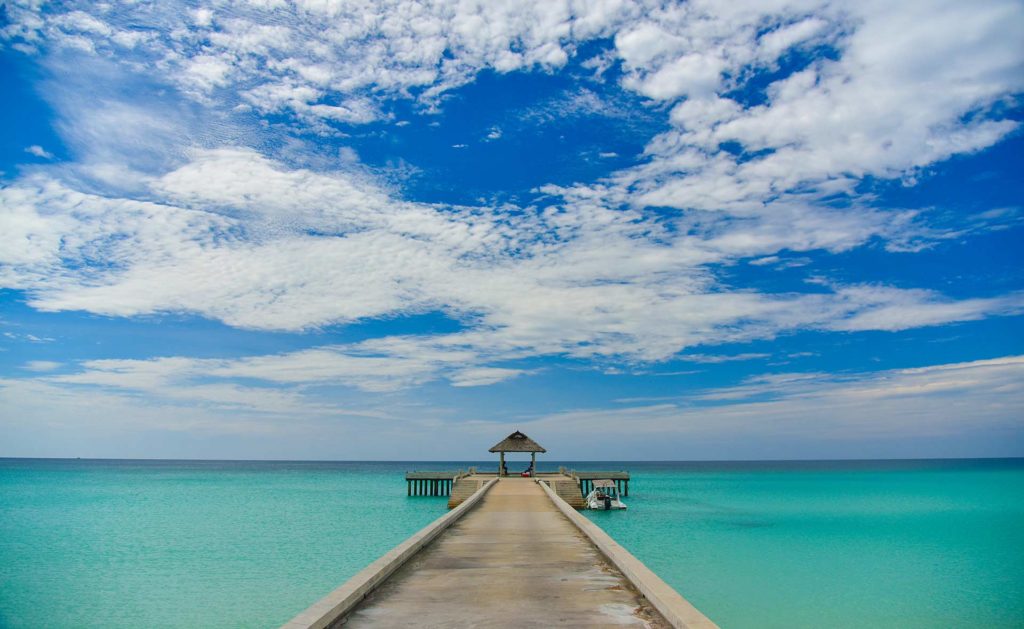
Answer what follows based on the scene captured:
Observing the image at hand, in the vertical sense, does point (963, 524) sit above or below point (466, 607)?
below

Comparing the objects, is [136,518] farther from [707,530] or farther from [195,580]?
[707,530]

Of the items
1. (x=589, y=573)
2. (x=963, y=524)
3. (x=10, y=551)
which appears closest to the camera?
(x=589, y=573)

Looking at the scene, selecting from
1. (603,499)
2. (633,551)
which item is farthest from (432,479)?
(633,551)

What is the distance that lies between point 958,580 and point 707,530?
39.3 feet

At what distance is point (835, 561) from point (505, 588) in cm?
1955

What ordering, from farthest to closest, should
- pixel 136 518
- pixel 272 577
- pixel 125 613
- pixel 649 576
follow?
pixel 136 518 < pixel 272 577 < pixel 125 613 < pixel 649 576

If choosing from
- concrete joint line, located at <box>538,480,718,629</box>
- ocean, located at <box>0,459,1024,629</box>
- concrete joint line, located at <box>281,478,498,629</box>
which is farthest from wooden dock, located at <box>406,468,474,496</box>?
concrete joint line, located at <box>281,478,498,629</box>

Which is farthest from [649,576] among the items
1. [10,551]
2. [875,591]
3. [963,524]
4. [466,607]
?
[963,524]

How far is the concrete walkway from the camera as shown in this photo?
25.1ft

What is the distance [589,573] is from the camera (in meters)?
10.3

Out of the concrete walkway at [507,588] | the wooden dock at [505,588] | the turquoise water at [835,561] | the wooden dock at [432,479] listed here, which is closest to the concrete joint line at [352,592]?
the wooden dock at [505,588]

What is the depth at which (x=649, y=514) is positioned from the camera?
39.4 m

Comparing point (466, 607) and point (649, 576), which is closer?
point (466, 607)

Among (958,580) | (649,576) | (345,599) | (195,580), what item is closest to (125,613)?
(195,580)
